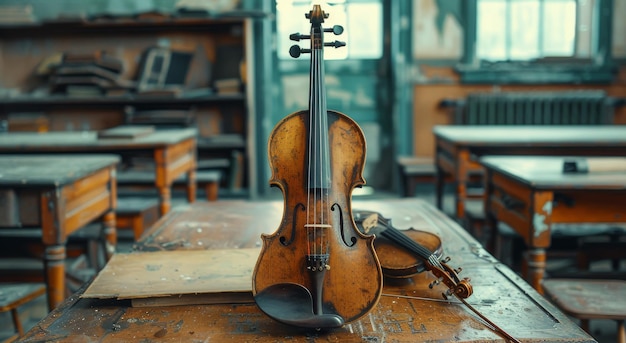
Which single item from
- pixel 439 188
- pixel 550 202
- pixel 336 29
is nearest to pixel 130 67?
pixel 439 188

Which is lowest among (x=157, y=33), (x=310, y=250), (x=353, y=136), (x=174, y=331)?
(x=174, y=331)

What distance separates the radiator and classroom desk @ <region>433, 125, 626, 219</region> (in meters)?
1.70

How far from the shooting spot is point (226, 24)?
5773 millimetres

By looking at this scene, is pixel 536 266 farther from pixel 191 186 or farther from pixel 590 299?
pixel 191 186

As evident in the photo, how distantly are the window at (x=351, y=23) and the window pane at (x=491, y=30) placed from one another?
90cm

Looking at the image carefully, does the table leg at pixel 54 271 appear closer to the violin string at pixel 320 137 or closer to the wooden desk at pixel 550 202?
the violin string at pixel 320 137

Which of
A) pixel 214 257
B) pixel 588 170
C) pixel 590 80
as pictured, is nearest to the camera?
pixel 214 257

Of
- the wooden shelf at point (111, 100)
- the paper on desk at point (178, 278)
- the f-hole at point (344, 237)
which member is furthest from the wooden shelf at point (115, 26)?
the f-hole at point (344, 237)

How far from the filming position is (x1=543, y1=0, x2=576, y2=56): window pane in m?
5.80

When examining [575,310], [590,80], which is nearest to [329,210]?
[575,310]

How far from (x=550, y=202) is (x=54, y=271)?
173 cm

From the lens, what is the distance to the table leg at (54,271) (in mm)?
2217

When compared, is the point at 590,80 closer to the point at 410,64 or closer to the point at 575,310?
the point at 410,64

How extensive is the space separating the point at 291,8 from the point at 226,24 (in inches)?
24.6
